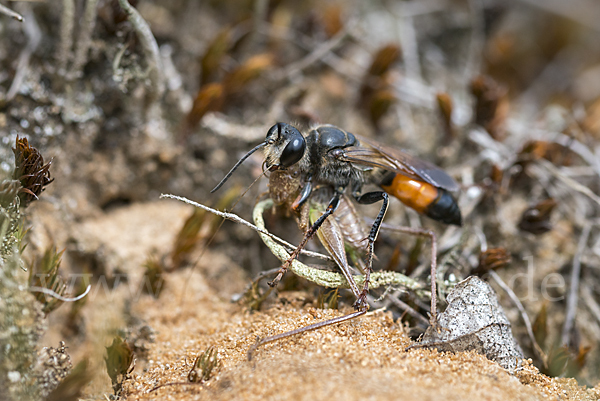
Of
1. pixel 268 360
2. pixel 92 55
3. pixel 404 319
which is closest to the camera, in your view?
pixel 268 360

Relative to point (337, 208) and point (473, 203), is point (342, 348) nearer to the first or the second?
point (337, 208)

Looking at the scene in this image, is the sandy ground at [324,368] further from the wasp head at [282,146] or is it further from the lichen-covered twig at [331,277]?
the wasp head at [282,146]

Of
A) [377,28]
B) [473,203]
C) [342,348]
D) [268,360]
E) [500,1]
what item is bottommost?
[268,360]

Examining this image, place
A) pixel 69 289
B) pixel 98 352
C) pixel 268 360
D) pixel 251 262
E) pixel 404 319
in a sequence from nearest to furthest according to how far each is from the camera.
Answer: pixel 268 360 → pixel 98 352 → pixel 404 319 → pixel 69 289 → pixel 251 262

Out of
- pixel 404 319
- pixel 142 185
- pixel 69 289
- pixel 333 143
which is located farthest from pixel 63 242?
pixel 404 319

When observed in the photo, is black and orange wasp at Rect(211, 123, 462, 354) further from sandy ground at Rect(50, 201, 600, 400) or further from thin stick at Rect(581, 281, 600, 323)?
thin stick at Rect(581, 281, 600, 323)

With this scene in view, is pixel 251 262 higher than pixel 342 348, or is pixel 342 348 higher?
pixel 342 348

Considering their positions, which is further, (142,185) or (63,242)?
(142,185)
